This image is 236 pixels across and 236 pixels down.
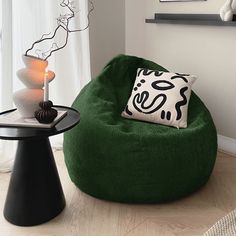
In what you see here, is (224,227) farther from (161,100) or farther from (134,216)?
(161,100)

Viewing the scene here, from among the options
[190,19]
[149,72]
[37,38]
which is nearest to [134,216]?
[149,72]

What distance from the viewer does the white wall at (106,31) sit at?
324 centimetres

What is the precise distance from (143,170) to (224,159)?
102 cm

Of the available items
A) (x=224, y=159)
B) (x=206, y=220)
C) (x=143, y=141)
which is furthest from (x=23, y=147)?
(x=224, y=159)

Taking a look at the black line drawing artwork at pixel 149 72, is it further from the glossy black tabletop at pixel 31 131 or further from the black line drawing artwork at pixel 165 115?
the glossy black tabletop at pixel 31 131

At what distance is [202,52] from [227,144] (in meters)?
0.79

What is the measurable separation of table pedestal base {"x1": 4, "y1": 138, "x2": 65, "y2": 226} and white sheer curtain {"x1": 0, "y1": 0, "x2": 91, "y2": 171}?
71cm

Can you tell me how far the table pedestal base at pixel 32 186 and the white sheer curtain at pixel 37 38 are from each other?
2.32ft

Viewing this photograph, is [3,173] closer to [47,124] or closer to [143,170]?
[47,124]

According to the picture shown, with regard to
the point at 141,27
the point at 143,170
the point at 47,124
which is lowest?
the point at 143,170

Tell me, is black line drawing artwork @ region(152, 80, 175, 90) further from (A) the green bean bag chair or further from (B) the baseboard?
(B) the baseboard

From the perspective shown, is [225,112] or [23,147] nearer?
[23,147]

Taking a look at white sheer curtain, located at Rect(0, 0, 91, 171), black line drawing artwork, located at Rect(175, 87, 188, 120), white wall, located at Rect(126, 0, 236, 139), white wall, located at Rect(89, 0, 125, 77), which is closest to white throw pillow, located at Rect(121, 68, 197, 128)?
black line drawing artwork, located at Rect(175, 87, 188, 120)

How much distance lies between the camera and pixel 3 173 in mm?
2404
